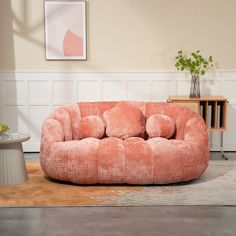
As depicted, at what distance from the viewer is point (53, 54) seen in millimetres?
6242

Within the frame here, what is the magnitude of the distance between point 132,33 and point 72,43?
0.82 m

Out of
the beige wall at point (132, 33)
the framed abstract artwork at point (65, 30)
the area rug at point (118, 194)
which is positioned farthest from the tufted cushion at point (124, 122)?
the framed abstract artwork at point (65, 30)

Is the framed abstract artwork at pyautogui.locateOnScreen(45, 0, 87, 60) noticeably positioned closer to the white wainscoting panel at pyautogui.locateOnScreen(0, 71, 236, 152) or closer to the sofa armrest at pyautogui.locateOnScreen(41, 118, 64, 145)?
the white wainscoting panel at pyautogui.locateOnScreen(0, 71, 236, 152)

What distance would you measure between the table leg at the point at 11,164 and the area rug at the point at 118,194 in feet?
0.30

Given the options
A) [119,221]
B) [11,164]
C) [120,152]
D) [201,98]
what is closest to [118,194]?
[120,152]

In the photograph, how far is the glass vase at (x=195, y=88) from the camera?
5934 millimetres

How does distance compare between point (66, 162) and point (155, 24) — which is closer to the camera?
point (66, 162)

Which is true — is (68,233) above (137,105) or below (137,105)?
below

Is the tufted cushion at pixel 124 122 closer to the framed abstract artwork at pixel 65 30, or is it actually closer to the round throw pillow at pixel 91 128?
the round throw pillow at pixel 91 128

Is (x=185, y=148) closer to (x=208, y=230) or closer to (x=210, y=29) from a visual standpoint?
(x=208, y=230)

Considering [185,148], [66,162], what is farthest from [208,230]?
[66,162]

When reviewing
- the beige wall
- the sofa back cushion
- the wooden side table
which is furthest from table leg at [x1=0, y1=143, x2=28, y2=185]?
the wooden side table

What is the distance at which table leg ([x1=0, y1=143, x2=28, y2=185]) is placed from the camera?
180 inches

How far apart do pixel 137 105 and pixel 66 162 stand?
4.08ft
